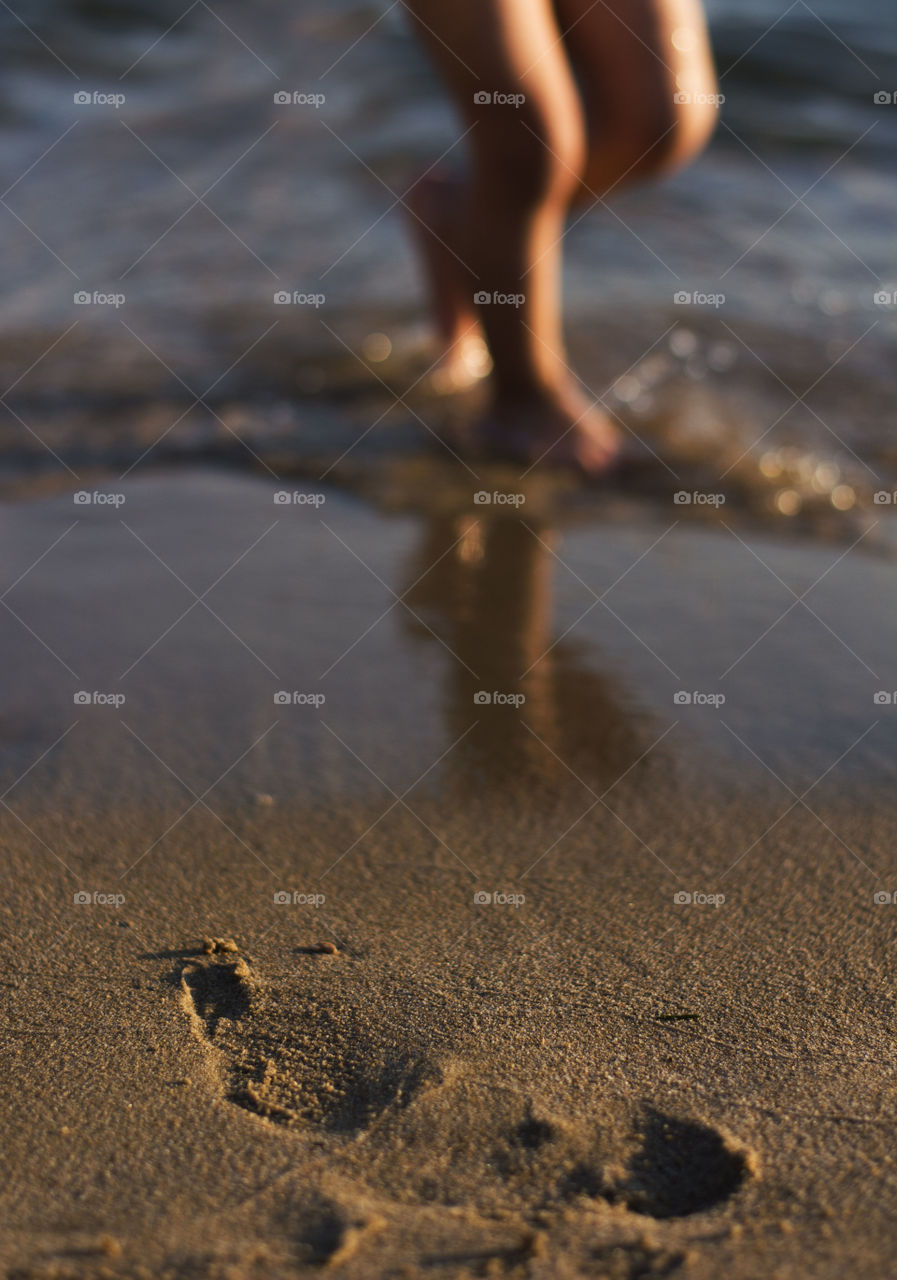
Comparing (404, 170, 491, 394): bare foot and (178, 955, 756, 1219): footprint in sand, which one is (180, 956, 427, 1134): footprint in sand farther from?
(404, 170, 491, 394): bare foot

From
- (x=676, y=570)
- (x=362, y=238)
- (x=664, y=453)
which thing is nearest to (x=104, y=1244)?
(x=676, y=570)

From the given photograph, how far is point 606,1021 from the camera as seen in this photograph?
1.44m

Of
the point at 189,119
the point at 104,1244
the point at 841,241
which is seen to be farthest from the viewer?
the point at 189,119

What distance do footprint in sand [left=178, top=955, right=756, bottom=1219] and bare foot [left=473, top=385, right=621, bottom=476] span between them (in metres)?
1.93

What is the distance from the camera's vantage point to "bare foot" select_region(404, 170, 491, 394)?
3410 millimetres

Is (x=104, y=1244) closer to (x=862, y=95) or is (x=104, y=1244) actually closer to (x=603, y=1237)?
(x=603, y=1237)

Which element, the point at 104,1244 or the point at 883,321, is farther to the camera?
the point at 883,321

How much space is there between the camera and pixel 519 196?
10.0ft

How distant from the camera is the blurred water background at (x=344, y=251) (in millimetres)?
3432

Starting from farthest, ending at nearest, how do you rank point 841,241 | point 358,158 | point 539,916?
point 358,158, point 841,241, point 539,916

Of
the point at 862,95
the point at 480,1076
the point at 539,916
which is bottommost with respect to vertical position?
the point at 480,1076

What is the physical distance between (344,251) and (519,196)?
73.3 inches

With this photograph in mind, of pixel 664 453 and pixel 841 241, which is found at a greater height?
pixel 841 241

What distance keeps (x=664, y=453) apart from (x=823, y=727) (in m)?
1.35
